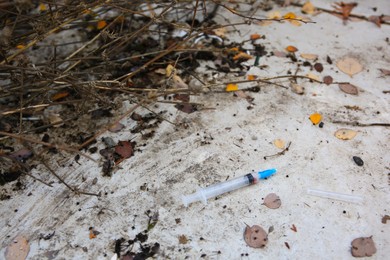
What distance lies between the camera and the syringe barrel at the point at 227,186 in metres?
1.95

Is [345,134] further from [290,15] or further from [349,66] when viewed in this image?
[290,15]

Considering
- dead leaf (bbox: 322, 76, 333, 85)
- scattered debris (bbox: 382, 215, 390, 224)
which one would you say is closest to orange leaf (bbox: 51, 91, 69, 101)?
dead leaf (bbox: 322, 76, 333, 85)

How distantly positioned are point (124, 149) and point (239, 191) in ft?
2.23

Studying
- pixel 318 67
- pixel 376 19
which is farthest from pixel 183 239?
pixel 376 19

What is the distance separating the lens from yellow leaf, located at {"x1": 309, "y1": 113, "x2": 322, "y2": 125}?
2.30 metres

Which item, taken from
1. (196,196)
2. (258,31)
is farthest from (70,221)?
(258,31)

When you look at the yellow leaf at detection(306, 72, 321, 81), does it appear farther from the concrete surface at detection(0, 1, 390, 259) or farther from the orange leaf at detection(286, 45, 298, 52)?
the orange leaf at detection(286, 45, 298, 52)

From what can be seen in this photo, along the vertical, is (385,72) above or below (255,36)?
below

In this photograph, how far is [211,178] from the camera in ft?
6.68

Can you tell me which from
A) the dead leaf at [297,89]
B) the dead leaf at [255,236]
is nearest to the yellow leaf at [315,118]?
the dead leaf at [297,89]

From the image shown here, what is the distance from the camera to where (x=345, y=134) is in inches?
87.9

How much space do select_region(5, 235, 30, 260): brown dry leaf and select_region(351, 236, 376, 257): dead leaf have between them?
1.48 m

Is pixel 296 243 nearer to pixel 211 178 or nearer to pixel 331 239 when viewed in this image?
pixel 331 239

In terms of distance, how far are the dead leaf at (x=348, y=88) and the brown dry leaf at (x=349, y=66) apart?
124 millimetres
